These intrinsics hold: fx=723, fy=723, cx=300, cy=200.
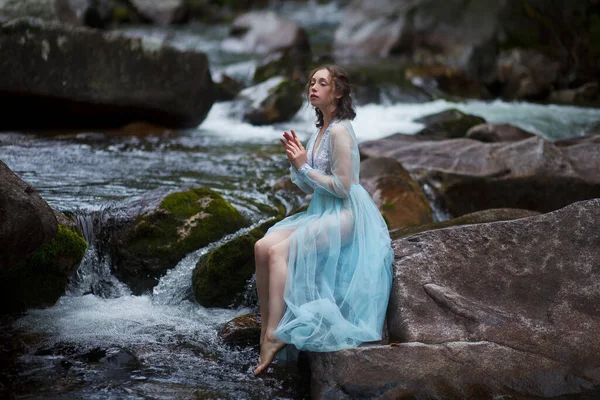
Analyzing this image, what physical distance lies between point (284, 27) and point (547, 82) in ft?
23.4

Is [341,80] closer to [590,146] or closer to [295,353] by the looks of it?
[295,353]

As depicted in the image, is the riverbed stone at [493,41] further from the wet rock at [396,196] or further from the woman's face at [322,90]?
the woman's face at [322,90]

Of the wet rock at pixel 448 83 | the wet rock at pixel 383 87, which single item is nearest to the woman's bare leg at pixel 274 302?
the wet rock at pixel 383 87

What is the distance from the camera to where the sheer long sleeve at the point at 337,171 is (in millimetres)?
4359

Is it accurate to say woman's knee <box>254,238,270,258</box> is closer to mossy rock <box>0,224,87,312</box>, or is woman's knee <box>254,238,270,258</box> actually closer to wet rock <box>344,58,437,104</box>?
mossy rock <box>0,224,87,312</box>

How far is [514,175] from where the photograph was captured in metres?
7.57

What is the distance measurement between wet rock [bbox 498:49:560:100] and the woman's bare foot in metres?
13.3

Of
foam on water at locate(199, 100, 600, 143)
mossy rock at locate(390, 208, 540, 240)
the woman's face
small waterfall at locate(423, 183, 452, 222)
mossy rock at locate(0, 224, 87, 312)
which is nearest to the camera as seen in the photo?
the woman's face

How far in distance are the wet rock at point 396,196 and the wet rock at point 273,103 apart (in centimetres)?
493

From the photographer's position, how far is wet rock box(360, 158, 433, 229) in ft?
22.6

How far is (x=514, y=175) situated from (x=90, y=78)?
5.87m

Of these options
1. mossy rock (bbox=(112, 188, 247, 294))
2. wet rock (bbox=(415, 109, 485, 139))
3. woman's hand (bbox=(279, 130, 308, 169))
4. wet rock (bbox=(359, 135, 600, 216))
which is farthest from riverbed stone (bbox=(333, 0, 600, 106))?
woman's hand (bbox=(279, 130, 308, 169))

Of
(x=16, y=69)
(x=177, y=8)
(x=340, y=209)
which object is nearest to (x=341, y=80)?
(x=340, y=209)

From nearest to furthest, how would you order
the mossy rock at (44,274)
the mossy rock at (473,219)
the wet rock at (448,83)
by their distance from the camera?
the mossy rock at (44,274), the mossy rock at (473,219), the wet rock at (448,83)
